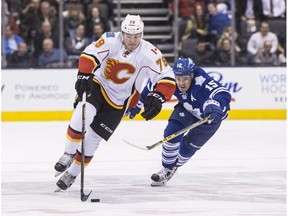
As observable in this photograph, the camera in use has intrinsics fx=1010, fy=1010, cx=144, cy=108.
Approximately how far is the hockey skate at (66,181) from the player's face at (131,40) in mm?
994

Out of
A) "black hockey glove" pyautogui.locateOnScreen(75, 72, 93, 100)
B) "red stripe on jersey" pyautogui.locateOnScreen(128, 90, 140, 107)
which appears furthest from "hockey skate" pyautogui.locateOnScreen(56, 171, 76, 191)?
"red stripe on jersey" pyautogui.locateOnScreen(128, 90, 140, 107)

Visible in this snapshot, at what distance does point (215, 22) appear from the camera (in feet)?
46.4

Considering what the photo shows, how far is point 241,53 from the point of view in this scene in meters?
14.0

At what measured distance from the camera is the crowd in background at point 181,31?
13633mm

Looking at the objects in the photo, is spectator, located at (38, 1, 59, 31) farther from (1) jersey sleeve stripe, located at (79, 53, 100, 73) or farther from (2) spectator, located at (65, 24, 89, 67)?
(1) jersey sleeve stripe, located at (79, 53, 100, 73)

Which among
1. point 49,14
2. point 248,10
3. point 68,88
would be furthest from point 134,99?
point 248,10

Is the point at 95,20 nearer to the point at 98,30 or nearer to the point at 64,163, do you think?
the point at 98,30

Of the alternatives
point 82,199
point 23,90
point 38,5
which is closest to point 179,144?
point 82,199

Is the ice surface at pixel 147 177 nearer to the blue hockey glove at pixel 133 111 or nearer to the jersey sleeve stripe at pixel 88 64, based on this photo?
A: the blue hockey glove at pixel 133 111

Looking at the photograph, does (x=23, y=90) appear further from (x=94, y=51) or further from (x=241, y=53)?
(x=94, y=51)

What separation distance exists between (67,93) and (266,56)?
2.84m

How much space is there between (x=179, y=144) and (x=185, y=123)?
18 centimetres

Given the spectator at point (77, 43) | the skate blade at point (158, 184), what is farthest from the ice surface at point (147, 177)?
the spectator at point (77, 43)

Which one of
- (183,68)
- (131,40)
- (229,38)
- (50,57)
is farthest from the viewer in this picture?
(229,38)
